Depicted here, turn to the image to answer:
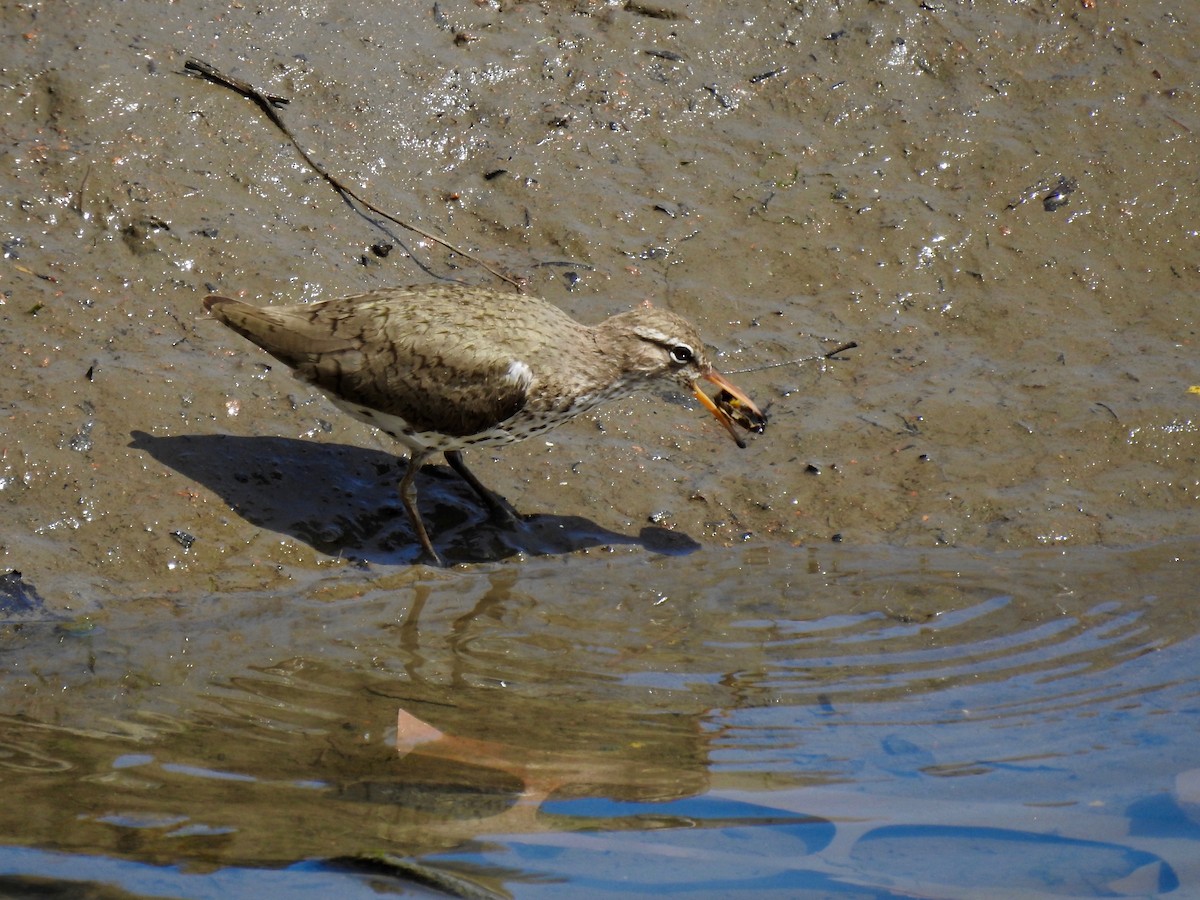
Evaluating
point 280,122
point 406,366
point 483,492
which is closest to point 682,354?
point 483,492

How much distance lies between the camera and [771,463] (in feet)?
26.7

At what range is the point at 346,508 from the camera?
25.2ft

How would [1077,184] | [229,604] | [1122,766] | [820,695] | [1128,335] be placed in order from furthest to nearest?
[1077,184], [1128,335], [229,604], [820,695], [1122,766]

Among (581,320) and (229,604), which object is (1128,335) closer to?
(581,320)

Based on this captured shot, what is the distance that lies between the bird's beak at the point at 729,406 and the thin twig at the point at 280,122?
1617 mm

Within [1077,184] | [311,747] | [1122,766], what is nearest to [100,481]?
[311,747]

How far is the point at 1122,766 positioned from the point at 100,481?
5.10 metres

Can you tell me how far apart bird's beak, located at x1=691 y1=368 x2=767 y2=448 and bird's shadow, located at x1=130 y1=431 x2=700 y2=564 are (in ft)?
2.37

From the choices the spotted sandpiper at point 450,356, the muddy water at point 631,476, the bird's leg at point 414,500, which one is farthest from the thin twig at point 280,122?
the bird's leg at point 414,500

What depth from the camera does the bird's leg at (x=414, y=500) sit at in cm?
741

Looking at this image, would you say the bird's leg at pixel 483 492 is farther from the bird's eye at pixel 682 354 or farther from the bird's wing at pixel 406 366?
the bird's eye at pixel 682 354

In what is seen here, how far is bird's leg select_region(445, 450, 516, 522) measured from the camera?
774 centimetres

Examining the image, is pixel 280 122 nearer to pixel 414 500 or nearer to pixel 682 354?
pixel 414 500

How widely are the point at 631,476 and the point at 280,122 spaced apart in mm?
3346
